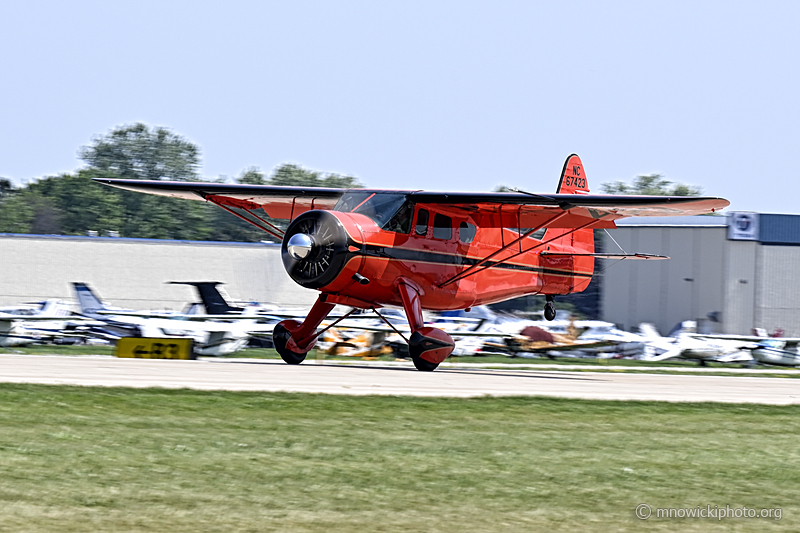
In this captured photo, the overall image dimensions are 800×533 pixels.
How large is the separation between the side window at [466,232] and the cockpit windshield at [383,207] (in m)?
1.69

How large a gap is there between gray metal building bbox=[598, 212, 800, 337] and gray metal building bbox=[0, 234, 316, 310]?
20045mm

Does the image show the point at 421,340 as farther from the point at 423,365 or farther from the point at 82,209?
the point at 82,209

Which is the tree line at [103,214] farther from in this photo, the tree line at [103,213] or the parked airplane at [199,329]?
the parked airplane at [199,329]

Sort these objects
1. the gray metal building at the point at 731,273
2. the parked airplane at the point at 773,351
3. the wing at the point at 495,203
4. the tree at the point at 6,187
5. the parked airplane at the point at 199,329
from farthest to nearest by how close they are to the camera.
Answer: the tree at the point at 6,187 < the gray metal building at the point at 731,273 < the parked airplane at the point at 773,351 < the parked airplane at the point at 199,329 < the wing at the point at 495,203

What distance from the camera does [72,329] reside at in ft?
98.4

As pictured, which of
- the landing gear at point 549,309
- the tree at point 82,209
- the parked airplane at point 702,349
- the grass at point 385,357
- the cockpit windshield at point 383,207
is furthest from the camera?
the tree at point 82,209

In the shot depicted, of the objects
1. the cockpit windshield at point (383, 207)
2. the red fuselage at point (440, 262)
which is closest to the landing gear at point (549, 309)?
the red fuselage at point (440, 262)

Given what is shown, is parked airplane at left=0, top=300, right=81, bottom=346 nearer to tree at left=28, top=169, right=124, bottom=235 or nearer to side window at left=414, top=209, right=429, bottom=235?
side window at left=414, top=209, right=429, bottom=235

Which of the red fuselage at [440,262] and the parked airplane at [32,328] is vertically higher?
the red fuselage at [440,262]

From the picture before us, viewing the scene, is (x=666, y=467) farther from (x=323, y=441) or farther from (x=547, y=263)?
(x=547, y=263)

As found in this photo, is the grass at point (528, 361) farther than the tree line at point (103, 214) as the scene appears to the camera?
No

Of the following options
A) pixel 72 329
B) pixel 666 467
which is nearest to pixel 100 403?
pixel 666 467

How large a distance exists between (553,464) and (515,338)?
71.6 ft

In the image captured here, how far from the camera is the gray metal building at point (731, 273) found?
49.5m
